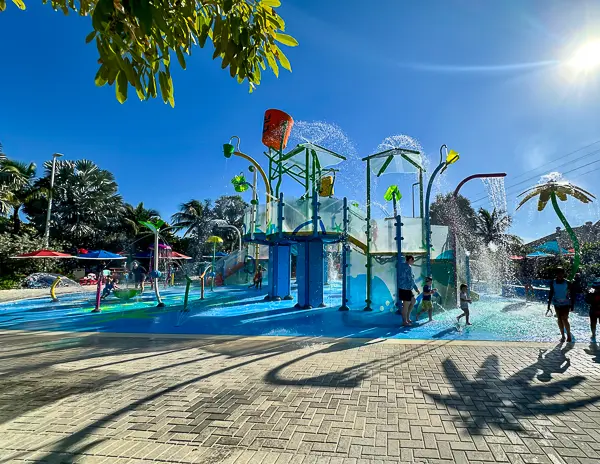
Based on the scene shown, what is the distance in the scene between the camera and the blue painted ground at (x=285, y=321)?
845 centimetres

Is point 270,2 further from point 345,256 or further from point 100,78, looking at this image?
point 345,256

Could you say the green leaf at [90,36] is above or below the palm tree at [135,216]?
below

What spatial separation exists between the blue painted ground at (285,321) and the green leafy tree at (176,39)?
22.1ft

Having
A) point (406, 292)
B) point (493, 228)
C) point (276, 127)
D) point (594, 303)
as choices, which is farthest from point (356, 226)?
point (493, 228)

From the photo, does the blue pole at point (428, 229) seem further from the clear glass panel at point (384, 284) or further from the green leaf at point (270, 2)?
the green leaf at point (270, 2)

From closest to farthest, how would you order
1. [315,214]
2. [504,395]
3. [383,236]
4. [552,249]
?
1. [504,395]
2. [383,236]
3. [315,214]
4. [552,249]

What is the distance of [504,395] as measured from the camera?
435 centimetres

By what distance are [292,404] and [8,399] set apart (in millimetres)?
3390

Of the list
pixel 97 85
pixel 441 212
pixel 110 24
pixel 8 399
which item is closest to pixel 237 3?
pixel 110 24

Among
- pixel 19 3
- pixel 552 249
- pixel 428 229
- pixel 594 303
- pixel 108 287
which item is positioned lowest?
pixel 108 287

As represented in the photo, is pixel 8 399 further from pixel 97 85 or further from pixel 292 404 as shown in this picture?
pixel 97 85

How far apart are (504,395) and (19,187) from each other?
31.6 m

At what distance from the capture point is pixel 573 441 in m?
3.24

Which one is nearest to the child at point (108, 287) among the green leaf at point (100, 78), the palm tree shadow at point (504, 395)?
the palm tree shadow at point (504, 395)
